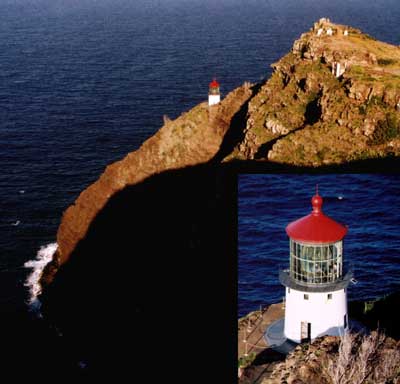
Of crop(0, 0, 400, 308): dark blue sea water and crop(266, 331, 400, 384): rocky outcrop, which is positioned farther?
crop(0, 0, 400, 308): dark blue sea water

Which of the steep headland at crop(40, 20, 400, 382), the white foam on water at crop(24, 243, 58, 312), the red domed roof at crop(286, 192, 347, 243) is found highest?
the red domed roof at crop(286, 192, 347, 243)

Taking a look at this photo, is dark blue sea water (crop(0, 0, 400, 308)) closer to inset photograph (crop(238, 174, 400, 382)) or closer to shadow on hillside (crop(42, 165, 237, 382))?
shadow on hillside (crop(42, 165, 237, 382))

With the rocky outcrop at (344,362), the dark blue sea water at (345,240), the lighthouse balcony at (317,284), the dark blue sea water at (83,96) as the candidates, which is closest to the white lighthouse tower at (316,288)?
the lighthouse balcony at (317,284)

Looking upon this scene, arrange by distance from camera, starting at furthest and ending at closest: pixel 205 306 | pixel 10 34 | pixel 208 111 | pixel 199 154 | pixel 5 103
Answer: pixel 10 34 < pixel 5 103 < pixel 208 111 < pixel 199 154 < pixel 205 306

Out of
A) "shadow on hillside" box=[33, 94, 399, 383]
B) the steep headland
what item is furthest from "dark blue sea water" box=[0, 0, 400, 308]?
A: the steep headland

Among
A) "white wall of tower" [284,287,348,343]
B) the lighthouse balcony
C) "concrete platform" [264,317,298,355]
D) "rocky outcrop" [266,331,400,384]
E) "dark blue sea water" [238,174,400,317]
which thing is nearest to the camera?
"rocky outcrop" [266,331,400,384]

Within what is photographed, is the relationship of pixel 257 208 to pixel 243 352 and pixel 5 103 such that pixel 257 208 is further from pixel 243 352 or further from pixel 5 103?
pixel 5 103

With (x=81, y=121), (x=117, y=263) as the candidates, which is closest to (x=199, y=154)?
(x=117, y=263)
